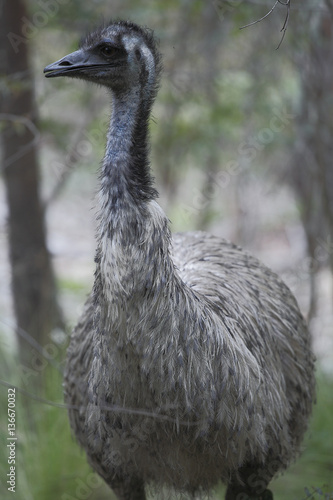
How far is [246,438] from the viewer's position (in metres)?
2.96

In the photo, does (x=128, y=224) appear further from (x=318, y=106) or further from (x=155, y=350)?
(x=318, y=106)

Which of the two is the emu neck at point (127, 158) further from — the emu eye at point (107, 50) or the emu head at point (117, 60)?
the emu eye at point (107, 50)

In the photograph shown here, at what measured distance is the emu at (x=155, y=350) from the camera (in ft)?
8.37

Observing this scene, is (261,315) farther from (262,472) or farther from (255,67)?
(255,67)

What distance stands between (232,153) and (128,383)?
700 centimetres

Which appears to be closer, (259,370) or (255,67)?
(259,370)

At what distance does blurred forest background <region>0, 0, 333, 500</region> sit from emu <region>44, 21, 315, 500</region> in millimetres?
495

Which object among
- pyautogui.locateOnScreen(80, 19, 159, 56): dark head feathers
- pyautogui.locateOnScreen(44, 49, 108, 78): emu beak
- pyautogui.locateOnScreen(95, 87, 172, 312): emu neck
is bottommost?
pyautogui.locateOnScreen(95, 87, 172, 312): emu neck

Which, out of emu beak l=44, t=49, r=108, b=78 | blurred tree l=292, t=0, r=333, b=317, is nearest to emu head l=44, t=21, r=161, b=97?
emu beak l=44, t=49, r=108, b=78

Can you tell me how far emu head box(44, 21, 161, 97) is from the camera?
2.69 m

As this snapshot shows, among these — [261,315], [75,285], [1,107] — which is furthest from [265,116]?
[261,315]

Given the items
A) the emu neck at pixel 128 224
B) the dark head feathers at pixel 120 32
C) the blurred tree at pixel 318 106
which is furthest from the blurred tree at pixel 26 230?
the emu neck at pixel 128 224

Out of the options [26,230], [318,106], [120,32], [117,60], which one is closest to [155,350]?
[117,60]

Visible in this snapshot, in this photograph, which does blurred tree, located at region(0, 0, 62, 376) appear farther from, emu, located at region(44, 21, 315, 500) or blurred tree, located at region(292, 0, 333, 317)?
emu, located at region(44, 21, 315, 500)
